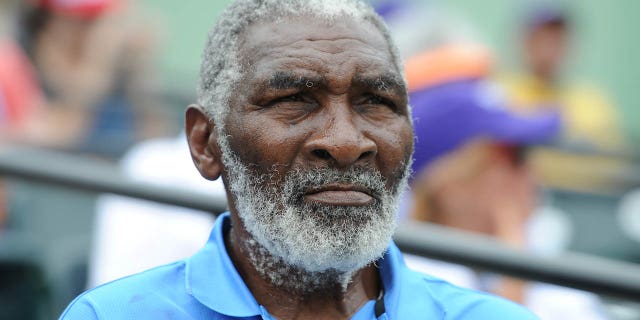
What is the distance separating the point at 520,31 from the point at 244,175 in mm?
5593

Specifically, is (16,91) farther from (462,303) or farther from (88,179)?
(462,303)

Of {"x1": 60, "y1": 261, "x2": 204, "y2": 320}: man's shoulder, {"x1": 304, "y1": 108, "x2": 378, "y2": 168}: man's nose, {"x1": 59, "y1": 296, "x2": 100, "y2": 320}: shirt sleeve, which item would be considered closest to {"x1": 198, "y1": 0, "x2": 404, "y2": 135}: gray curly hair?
{"x1": 304, "y1": 108, "x2": 378, "y2": 168}: man's nose

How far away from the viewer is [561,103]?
7168 millimetres

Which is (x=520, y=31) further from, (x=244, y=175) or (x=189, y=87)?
(x=244, y=175)

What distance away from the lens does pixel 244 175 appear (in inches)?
85.8

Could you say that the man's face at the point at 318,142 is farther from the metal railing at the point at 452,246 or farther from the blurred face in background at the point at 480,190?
the blurred face in background at the point at 480,190

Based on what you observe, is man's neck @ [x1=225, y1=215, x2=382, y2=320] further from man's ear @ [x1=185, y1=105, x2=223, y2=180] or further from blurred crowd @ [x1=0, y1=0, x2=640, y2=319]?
blurred crowd @ [x1=0, y1=0, x2=640, y2=319]

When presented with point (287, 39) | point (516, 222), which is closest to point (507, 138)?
point (516, 222)

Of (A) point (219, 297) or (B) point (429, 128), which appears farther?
(B) point (429, 128)

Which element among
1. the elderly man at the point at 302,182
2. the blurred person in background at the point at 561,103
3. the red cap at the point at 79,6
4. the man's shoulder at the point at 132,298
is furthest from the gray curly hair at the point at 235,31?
the blurred person in background at the point at 561,103

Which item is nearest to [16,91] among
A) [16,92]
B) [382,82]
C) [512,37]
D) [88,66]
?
[16,92]

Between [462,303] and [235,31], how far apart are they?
795mm

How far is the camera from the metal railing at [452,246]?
314 centimetres

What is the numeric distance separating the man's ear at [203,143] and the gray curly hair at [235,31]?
3 centimetres
